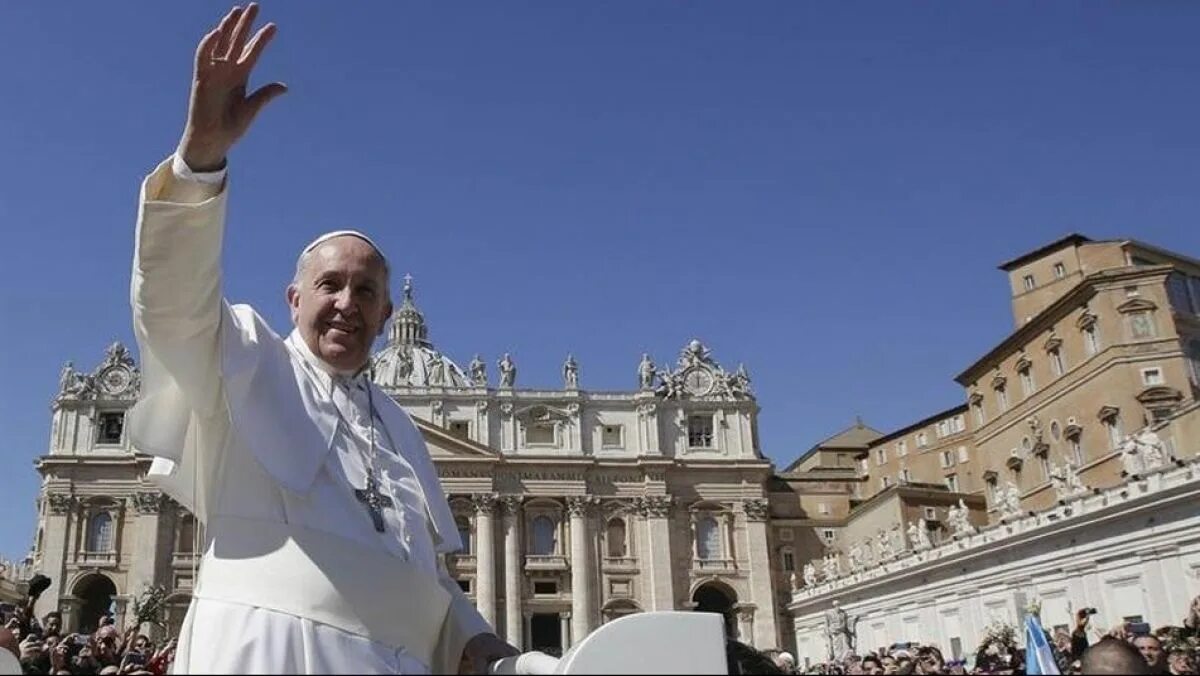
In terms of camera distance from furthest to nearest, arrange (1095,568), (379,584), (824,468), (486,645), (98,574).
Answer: (824,468)
(98,574)
(1095,568)
(486,645)
(379,584)

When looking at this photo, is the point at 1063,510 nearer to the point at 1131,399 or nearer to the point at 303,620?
the point at 1131,399

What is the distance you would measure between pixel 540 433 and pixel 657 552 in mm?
8672

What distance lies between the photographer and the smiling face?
272 centimetres

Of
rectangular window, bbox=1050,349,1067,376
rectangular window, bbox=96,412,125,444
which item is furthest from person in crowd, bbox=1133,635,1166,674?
rectangular window, bbox=96,412,125,444

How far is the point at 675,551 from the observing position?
50344 mm

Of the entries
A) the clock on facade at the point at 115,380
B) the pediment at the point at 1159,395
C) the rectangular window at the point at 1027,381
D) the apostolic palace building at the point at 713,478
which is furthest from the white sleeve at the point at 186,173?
the clock on facade at the point at 115,380

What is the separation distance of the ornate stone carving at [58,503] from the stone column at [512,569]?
2098 cm

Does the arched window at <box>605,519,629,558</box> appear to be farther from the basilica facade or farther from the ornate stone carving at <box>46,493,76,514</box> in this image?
the ornate stone carving at <box>46,493,76,514</box>

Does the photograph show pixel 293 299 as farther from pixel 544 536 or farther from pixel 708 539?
pixel 708 539

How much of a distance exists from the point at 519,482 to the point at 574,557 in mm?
4666

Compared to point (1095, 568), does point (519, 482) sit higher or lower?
higher

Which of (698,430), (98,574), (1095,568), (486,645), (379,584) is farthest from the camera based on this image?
(698,430)

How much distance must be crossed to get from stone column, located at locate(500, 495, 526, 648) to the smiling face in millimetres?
45924

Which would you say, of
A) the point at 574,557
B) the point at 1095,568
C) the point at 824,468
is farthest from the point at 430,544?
the point at 824,468
